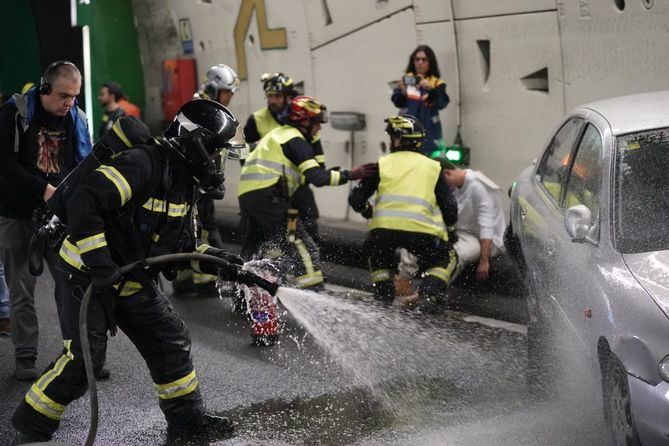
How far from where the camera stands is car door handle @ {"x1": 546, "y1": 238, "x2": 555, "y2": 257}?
5613 millimetres

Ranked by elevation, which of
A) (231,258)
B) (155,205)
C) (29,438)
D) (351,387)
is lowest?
(351,387)

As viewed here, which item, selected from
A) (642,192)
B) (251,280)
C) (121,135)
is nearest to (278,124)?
(251,280)

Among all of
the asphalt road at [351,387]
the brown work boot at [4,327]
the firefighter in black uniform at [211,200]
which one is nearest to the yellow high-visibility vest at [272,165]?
the firefighter in black uniform at [211,200]

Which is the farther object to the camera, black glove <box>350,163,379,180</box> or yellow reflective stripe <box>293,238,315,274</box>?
yellow reflective stripe <box>293,238,315,274</box>

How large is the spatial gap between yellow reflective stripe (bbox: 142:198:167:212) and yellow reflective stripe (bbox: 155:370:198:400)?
903mm

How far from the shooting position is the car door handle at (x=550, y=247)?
221 inches

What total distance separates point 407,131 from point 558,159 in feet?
4.30

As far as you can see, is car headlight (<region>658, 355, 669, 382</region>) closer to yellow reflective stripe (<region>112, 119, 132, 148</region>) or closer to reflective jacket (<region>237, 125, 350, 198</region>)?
yellow reflective stripe (<region>112, 119, 132, 148</region>)

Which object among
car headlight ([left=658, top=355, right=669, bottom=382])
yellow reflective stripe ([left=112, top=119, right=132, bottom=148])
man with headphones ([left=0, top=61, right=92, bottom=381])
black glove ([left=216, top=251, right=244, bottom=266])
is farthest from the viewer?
man with headphones ([left=0, top=61, right=92, bottom=381])

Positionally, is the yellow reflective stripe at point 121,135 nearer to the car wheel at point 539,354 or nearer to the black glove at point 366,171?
the car wheel at point 539,354

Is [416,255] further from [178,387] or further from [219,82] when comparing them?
[178,387]

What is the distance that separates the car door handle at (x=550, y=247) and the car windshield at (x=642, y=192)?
65 centimetres

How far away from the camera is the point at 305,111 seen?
7.75 meters

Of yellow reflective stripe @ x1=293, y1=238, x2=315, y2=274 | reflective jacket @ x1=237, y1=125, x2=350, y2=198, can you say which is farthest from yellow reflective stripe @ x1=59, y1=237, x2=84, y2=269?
yellow reflective stripe @ x1=293, y1=238, x2=315, y2=274
